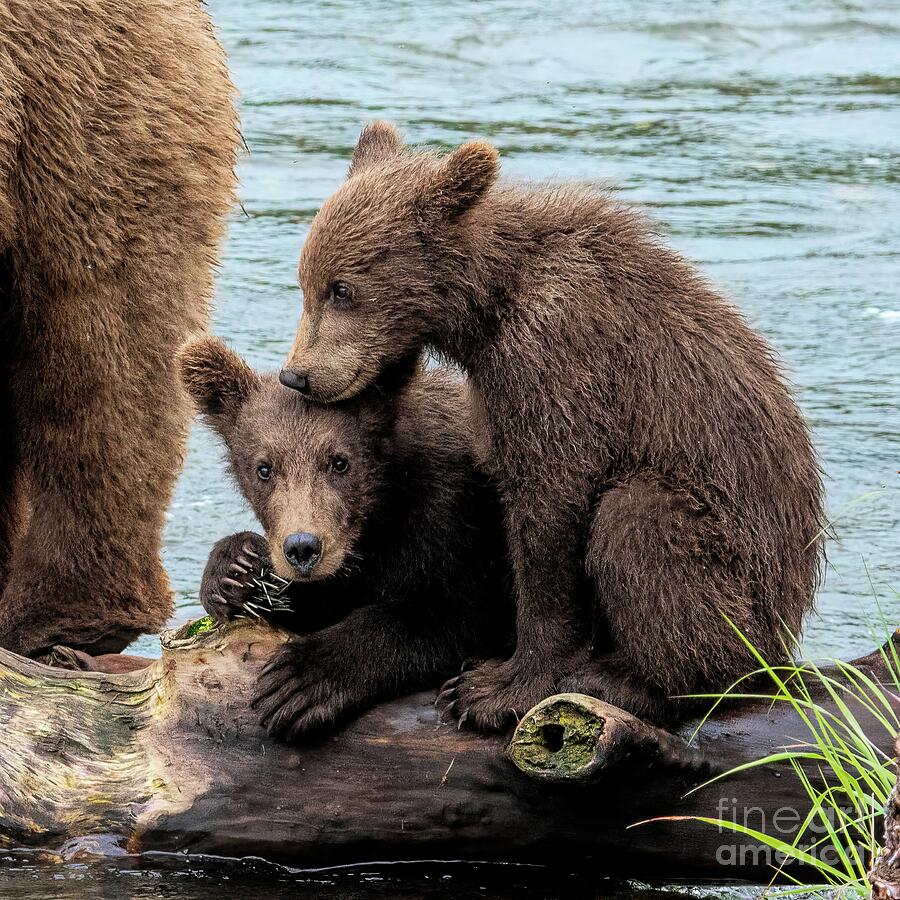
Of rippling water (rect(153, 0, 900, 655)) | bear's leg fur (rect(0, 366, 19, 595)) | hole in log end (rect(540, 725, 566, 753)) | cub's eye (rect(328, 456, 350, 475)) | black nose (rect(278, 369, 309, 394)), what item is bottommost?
rippling water (rect(153, 0, 900, 655))

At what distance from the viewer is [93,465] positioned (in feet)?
20.6

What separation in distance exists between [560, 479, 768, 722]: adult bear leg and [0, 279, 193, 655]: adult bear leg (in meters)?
1.97

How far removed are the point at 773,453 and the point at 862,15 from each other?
45.2 ft

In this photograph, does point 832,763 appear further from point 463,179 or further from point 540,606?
point 463,179

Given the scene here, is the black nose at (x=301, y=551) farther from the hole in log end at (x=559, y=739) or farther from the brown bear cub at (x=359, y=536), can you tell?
the hole in log end at (x=559, y=739)

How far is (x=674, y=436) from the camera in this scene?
5133 mm

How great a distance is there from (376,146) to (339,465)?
3.33 ft

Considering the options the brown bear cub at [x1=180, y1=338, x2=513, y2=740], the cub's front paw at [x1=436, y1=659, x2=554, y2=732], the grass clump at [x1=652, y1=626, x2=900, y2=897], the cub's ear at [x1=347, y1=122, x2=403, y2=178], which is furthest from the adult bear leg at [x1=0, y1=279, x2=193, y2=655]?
the grass clump at [x1=652, y1=626, x2=900, y2=897]

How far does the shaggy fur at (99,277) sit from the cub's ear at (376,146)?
3.15 feet

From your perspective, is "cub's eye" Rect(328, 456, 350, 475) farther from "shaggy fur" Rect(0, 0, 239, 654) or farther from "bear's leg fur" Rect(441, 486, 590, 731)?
"shaggy fur" Rect(0, 0, 239, 654)

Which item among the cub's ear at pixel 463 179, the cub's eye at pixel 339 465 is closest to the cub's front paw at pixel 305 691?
the cub's eye at pixel 339 465

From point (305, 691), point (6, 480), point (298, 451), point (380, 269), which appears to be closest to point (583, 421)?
point (380, 269)

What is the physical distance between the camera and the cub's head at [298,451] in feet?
16.5

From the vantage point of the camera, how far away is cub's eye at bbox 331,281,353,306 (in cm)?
511
